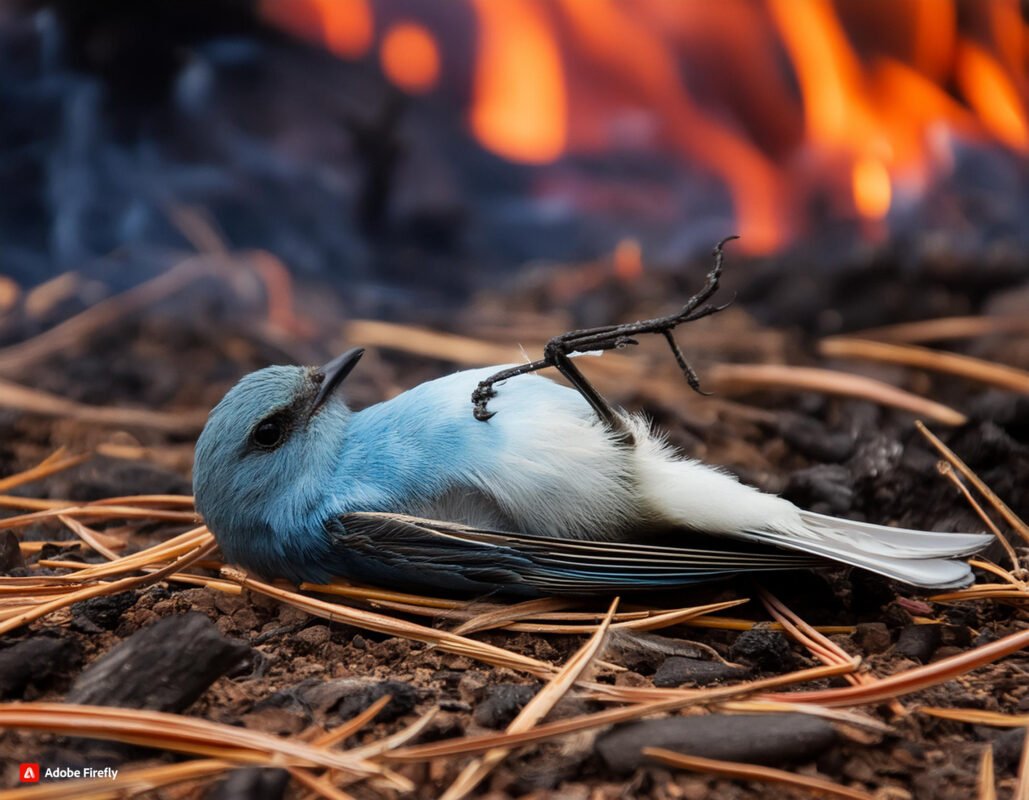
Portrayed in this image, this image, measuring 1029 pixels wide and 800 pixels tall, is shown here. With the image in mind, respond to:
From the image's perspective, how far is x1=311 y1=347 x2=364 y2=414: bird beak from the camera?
7.55 ft

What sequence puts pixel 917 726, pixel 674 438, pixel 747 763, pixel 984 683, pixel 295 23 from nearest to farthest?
pixel 747 763
pixel 917 726
pixel 984 683
pixel 674 438
pixel 295 23

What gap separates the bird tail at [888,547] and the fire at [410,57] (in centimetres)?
461

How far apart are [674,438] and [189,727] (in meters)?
1.97

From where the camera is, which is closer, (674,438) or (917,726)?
(917,726)

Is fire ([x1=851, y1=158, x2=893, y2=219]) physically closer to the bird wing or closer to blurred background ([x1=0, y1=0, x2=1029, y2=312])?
blurred background ([x1=0, y1=0, x2=1029, y2=312])

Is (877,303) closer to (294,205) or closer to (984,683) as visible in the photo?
(984,683)

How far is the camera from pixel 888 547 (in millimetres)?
2090

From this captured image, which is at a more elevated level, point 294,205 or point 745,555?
point 294,205

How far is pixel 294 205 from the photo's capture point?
5.98 metres

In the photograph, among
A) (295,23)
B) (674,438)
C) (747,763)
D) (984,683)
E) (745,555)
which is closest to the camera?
(747,763)

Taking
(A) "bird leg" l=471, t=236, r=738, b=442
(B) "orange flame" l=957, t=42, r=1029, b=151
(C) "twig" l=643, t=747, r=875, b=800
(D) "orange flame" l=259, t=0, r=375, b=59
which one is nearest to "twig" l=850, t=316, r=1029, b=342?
(B) "orange flame" l=957, t=42, r=1029, b=151

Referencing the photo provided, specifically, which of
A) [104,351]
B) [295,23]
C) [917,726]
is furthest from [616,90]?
[917,726]

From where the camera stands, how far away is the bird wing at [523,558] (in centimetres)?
211

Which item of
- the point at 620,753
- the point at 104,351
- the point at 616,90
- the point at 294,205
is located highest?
the point at 616,90
